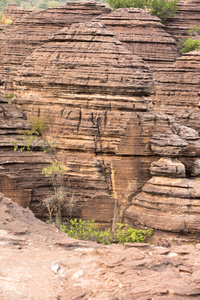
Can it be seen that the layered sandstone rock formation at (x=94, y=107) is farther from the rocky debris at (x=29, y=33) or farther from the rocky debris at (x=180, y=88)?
the rocky debris at (x=29, y=33)

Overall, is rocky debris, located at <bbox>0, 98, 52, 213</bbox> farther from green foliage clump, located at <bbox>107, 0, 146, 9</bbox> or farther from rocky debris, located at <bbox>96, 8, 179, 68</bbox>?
green foliage clump, located at <bbox>107, 0, 146, 9</bbox>

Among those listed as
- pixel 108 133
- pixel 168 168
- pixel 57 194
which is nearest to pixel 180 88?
pixel 108 133

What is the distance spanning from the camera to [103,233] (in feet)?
56.5

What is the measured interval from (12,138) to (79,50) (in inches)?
166

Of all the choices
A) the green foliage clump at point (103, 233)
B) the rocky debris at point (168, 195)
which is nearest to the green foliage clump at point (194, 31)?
the rocky debris at point (168, 195)

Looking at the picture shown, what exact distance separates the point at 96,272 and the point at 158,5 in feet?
128

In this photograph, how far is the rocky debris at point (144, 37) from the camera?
3350cm

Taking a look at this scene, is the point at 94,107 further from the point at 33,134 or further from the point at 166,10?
the point at 166,10

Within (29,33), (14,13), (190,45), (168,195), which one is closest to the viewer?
(168,195)

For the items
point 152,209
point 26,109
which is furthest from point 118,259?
point 26,109

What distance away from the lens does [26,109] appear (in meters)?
19.7

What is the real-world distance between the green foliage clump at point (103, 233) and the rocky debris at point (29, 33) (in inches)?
666

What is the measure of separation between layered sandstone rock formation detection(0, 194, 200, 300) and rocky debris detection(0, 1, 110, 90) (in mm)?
25105

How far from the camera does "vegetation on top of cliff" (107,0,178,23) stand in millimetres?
41375
